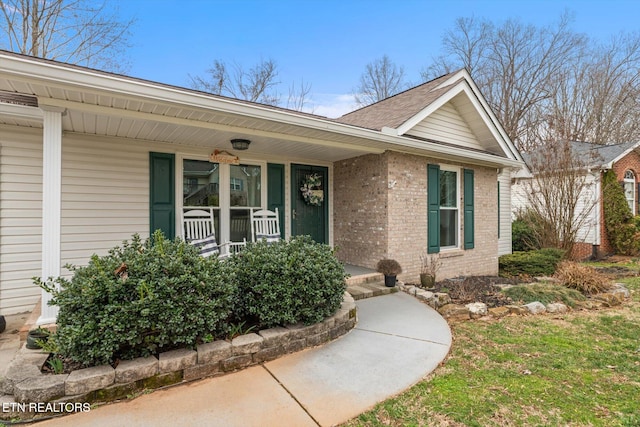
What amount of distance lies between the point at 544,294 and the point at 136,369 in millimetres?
5878

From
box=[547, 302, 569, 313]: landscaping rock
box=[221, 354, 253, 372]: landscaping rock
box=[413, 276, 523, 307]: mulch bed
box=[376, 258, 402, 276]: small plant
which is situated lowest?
box=[547, 302, 569, 313]: landscaping rock

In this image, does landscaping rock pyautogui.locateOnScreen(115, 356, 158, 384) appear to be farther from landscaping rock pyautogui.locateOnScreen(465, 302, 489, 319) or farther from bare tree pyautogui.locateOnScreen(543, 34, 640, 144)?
bare tree pyautogui.locateOnScreen(543, 34, 640, 144)

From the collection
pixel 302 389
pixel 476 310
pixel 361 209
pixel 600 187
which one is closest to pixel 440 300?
pixel 476 310

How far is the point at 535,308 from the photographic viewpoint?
4.79m

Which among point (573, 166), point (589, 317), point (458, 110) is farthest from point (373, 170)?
point (573, 166)

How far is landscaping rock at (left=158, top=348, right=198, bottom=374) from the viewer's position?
96.4 inches

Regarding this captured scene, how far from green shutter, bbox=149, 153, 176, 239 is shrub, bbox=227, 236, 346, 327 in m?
2.41

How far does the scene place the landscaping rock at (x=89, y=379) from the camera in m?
2.17

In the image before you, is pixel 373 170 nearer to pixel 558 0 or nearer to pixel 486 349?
pixel 486 349

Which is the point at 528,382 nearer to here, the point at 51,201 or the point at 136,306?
the point at 136,306

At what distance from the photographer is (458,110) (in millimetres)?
7070

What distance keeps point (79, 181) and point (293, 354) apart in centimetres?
398

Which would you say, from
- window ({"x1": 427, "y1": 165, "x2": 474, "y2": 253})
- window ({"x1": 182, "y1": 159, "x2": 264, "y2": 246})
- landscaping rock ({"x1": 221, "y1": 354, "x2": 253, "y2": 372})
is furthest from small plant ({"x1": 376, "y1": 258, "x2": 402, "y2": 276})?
landscaping rock ({"x1": 221, "y1": 354, "x2": 253, "y2": 372})

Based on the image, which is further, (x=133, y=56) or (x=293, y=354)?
(x=133, y=56)
